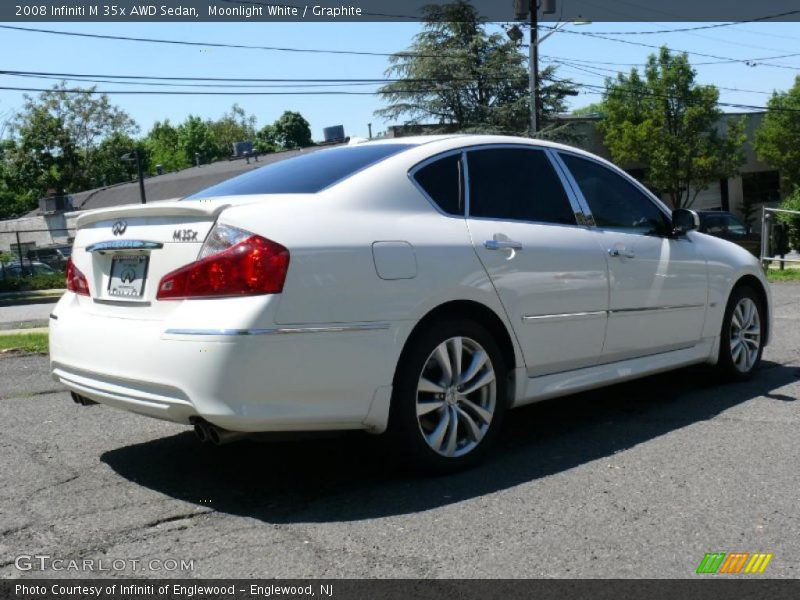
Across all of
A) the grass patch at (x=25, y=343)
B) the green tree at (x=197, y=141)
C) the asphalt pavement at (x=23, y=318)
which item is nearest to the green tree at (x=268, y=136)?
the green tree at (x=197, y=141)

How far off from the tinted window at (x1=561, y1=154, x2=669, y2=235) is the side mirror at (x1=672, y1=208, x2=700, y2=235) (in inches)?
2.2

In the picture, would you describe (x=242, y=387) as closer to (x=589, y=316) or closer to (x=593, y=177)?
(x=589, y=316)

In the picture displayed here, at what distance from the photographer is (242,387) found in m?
3.69

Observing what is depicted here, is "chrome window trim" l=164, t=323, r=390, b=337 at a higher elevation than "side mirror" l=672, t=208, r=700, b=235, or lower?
lower

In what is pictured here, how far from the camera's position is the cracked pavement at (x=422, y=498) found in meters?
3.34

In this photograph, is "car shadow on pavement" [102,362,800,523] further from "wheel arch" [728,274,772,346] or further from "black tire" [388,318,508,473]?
"wheel arch" [728,274,772,346]

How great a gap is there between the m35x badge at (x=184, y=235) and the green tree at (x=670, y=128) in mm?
41703

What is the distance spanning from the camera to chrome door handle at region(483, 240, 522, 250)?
4540mm

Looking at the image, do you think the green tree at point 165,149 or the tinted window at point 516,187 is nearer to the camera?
the tinted window at point 516,187

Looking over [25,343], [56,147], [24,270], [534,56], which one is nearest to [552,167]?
[25,343]

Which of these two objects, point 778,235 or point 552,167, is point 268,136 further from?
point 552,167

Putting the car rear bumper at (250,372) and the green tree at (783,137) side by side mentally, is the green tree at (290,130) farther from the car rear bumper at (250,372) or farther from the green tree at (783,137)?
the car rear bumper at (250,372)

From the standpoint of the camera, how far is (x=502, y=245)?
4.60 m

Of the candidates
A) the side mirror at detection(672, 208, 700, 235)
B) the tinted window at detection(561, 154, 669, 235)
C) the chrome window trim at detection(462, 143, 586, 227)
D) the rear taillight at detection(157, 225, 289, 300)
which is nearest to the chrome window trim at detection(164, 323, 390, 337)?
the rear taillight at detection(157, 225, 289, 300)
